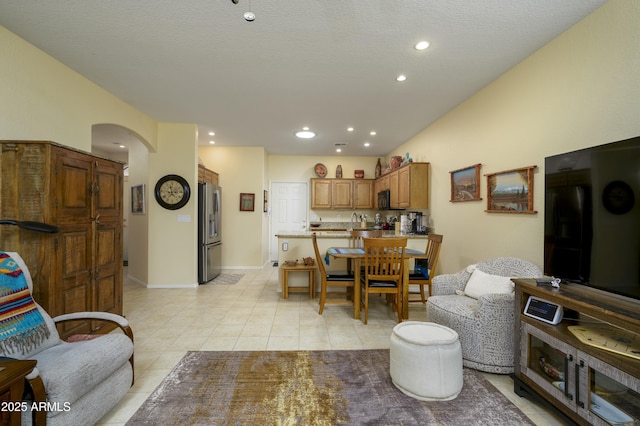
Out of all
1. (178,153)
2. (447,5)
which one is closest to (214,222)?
(178,153)

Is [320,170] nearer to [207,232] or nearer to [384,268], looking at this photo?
[207,232]

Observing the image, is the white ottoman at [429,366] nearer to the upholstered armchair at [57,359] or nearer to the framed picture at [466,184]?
the upholstered armchair at [57,359]

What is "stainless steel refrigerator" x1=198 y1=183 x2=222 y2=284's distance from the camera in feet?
16.2

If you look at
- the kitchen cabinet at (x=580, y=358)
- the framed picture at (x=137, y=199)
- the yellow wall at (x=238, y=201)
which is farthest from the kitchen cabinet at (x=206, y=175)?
the kitchen cabinet at (x=580, y=358)

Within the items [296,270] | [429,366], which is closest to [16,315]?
[429,366]

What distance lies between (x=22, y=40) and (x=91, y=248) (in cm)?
191

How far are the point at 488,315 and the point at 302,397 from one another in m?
1.53

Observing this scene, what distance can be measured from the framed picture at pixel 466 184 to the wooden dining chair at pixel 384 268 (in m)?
1.17

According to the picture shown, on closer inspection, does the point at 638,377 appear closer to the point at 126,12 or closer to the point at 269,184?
the point at 126,12

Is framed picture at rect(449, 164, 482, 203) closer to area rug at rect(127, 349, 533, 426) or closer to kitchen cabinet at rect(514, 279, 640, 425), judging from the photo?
kitchen cabinet at rect(514, 279, 640, 425)

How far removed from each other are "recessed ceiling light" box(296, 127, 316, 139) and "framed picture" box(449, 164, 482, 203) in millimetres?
2501

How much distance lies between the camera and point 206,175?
538 cm

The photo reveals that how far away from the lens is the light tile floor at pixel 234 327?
210 centimetres

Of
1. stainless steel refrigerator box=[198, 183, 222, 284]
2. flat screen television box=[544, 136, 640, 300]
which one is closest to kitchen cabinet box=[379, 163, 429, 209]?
flat screen television box=[544, 136, 640, 300]
